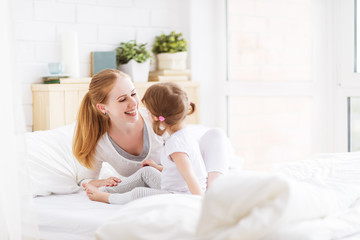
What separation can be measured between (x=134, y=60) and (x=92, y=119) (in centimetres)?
74

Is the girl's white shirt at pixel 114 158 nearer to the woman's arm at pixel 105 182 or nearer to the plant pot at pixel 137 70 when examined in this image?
the woman's arm at pixel 105 182

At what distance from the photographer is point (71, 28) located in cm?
268

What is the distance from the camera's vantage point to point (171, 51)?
2.88m

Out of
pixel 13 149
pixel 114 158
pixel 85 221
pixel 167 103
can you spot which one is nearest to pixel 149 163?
pixel 114 158

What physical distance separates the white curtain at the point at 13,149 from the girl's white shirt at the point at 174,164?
1.70 ft

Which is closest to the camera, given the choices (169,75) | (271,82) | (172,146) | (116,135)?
(172,146)

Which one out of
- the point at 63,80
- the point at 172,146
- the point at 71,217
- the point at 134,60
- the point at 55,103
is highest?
the point at 134,60

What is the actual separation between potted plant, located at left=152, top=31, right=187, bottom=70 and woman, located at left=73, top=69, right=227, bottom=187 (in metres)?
0.76

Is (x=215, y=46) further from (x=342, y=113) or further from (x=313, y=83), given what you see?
(x=342, y=113)

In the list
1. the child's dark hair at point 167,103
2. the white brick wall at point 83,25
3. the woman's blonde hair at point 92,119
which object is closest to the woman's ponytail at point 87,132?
the woman's blonde hair at point 92,119

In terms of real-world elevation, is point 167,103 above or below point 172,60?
below

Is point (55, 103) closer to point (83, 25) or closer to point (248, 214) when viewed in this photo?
point (83, 25)

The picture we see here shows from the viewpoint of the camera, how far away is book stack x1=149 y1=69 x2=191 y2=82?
112 inches

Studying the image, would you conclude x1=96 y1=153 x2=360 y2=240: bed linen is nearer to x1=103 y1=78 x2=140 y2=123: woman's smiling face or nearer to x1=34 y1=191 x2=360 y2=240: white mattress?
x1=34 y1=191 x2=360 y2=240: white mattress
